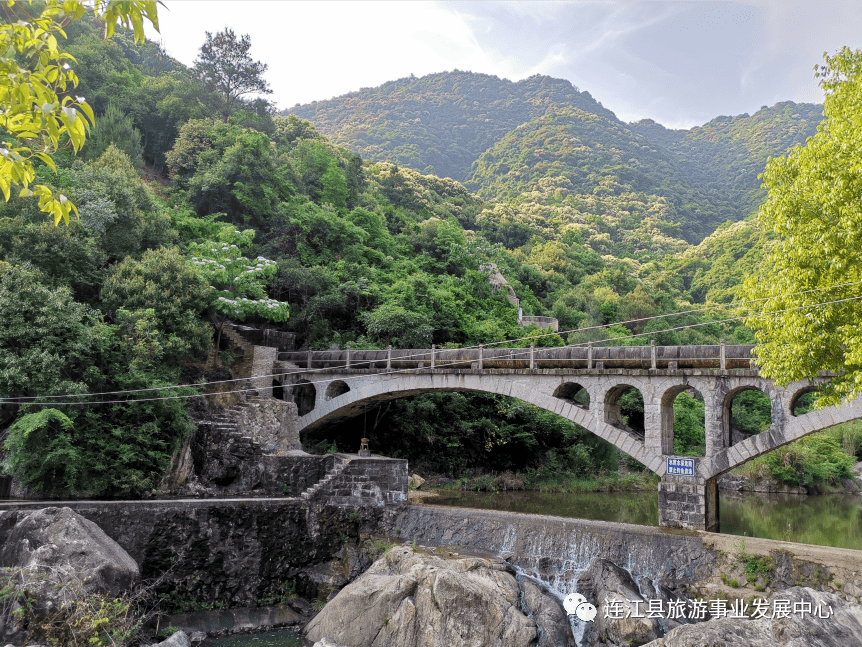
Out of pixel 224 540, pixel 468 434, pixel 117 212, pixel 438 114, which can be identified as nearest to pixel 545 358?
pixel 468 434

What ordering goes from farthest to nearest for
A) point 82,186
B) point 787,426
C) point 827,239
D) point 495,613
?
point 82,186, point 787,426, point 495,613, point 827,239

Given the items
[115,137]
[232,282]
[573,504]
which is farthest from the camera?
[115,137]

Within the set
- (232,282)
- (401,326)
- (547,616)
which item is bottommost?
(547,616)

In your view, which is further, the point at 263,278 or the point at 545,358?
the point at 263,278

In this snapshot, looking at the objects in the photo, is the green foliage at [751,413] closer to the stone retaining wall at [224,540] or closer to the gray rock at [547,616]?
the gray rock at [547,616]

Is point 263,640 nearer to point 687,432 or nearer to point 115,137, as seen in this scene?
point 115,137

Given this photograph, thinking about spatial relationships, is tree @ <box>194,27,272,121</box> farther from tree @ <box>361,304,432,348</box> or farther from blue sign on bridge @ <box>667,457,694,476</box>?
blue sign on bridge @ <box>667,457,694,476</box>

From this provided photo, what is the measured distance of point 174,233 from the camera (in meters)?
25.0

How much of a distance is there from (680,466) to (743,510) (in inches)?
460

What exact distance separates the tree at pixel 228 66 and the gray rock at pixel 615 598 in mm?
42998

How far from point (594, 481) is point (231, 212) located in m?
24.4

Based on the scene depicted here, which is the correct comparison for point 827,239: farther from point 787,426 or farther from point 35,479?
point 35,479

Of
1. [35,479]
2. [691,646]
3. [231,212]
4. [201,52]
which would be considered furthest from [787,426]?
[201,52]

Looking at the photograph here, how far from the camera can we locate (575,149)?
311ft
